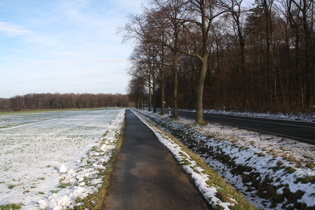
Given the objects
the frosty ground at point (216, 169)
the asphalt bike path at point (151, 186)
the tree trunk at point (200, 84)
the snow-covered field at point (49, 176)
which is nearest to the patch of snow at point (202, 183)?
the frosty ground at point (216, 169)

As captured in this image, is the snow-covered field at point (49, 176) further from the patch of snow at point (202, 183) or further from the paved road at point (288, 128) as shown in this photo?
the paved road at point (288, 128)

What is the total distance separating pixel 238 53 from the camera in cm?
3838

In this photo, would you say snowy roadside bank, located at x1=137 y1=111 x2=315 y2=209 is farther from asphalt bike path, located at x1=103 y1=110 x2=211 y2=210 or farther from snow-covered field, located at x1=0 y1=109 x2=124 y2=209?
snow-covered field, located at x1=0 y1=109 x2=124 y2=209

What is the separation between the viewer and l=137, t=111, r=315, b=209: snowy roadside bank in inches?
199

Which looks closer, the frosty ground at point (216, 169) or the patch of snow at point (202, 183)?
the patch of snow at point (202, 183)

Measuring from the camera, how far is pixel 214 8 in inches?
624

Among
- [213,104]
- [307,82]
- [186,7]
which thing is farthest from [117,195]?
[213,104]

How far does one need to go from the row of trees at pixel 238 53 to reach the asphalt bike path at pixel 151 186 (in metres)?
10.1

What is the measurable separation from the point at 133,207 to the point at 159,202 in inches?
21.8

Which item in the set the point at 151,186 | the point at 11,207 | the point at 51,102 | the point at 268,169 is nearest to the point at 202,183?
the point at 151,186

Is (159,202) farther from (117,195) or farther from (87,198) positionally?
(87,198)

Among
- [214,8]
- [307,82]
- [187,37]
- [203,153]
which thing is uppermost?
[214,8]

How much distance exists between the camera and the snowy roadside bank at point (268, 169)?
16.6 ft

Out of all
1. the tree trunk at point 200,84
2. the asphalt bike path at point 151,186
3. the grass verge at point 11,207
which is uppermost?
the tree trunk at point 200,84
